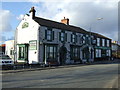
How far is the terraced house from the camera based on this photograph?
29.3m

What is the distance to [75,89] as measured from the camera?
9.52 m

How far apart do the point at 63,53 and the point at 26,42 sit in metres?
7.37

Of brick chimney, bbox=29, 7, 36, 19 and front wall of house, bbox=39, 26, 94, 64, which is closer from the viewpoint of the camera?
front wall of house, bbox=39, 26, 94, 64

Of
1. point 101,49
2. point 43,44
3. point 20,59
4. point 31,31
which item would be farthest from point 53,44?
point 101,49

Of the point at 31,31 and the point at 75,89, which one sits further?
the point at 31,31

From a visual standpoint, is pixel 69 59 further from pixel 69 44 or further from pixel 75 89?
pixel 75 89

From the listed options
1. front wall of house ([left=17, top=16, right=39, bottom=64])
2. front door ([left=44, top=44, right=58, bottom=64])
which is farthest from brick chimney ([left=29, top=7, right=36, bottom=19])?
front door ([left=44, top=44, right=58, bottom=64])

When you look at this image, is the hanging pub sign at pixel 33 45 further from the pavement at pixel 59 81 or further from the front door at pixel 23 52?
the pavement at pixel 59 81

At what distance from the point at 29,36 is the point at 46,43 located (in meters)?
3.93

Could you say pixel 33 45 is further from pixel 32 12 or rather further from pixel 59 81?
pixel 59 81

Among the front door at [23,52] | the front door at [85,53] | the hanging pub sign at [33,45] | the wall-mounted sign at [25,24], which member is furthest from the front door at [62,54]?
the wall-mounted sign at [25,24]

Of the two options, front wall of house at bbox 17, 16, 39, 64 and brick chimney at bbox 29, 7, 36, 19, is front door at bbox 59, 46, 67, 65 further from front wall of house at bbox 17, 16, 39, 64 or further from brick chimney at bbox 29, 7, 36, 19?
brick chimney at bbox 29, 7, 36, 19

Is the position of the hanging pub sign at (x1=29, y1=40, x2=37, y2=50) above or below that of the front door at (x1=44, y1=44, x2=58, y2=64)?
above

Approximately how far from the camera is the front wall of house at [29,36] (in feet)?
96.9
